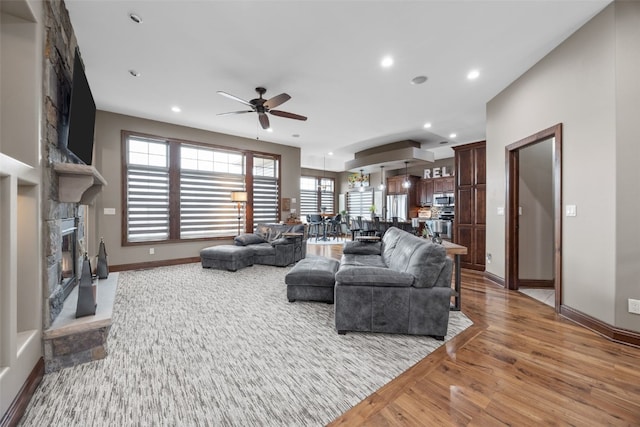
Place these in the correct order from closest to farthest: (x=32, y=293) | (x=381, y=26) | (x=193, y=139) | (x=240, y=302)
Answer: (x=32, y=293)
(x=381, y=26)
(x=240, y=302)
(x=193, y=139)

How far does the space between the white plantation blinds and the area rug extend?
268cm

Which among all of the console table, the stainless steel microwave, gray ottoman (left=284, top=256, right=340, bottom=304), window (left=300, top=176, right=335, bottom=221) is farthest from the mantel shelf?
window (left=300, top=176, right=335, bottom=221)

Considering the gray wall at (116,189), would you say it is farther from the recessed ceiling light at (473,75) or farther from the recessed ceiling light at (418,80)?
the recessed ceiling light at (473,75)

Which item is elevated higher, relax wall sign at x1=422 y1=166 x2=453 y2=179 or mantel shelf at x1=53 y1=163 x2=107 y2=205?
relax wall sign at x1=422 y1=166 x2=453 y2=179

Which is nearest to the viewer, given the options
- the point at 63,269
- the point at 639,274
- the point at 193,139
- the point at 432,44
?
the point at 639,274

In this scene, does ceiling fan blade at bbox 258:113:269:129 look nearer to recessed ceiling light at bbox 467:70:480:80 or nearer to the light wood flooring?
recessed ceiling light at bbox 467:70:480:80

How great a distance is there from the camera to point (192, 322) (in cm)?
277

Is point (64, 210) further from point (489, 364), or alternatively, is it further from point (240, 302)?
point (489, 364)

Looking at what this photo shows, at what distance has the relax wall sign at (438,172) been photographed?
29.2 ft

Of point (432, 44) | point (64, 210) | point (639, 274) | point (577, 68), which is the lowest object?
point (639, 274)

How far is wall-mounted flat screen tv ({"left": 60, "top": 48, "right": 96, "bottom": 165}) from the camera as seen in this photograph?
7.53 feet

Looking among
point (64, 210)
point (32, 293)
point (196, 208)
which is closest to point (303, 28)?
point (64, 210)

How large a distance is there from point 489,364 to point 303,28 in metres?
3.52

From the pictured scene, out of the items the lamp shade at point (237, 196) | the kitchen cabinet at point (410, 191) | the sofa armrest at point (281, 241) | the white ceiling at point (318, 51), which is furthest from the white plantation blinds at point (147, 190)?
the kitchen cabinet at point (410, 191)
